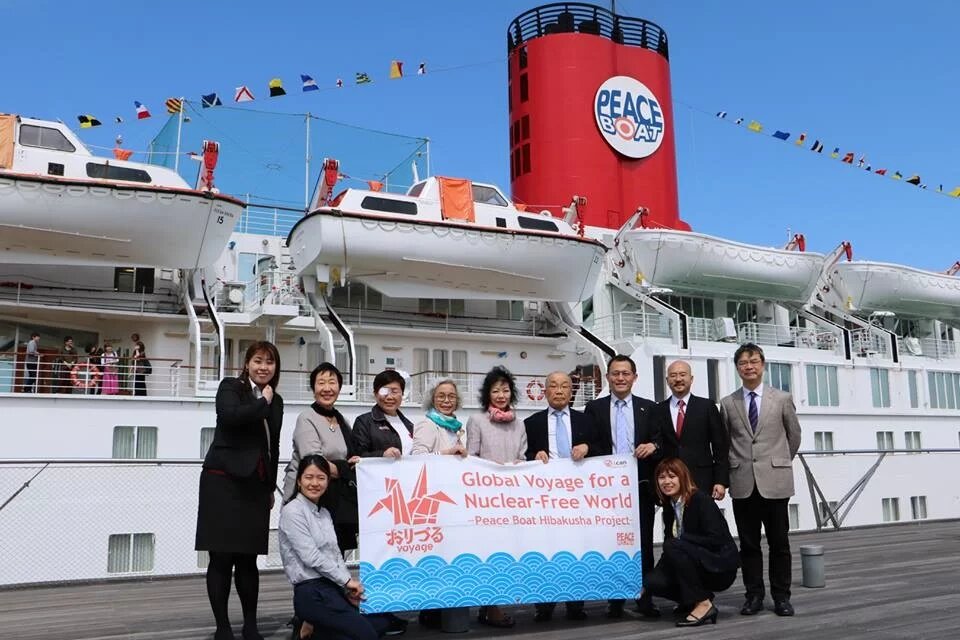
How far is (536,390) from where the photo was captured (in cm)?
1953

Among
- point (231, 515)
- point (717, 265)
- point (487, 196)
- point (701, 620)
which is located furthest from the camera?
point (717, 265)

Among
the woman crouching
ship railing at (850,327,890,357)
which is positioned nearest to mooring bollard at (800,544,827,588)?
the woman crouching

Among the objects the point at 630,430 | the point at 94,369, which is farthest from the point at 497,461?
the point at 94,369

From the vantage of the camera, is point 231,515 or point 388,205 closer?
point 231,515

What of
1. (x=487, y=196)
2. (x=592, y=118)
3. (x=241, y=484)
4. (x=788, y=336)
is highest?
(x=592, y=118)

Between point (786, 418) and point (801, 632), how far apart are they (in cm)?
172

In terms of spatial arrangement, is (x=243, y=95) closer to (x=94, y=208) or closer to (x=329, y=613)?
(x=94, y=208)

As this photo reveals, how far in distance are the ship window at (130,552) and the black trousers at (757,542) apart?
9039 millimetres

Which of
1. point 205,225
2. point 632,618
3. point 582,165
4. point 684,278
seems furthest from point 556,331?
point 632,618

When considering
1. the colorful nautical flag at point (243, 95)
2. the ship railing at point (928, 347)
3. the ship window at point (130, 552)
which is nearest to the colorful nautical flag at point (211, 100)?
the colorful nautical flag at point (243, 95)

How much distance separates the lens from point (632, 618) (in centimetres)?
635

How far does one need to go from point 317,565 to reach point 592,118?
21.6 metres

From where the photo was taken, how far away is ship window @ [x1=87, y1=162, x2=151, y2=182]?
55.7 feet

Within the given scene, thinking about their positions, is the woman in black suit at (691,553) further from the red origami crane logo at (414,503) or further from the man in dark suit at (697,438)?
the red origami crane logo at (414,503)
